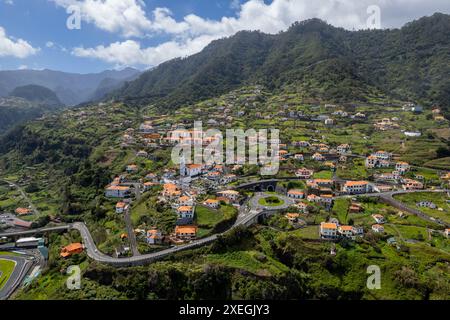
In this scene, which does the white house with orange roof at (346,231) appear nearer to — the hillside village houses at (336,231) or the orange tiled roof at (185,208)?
the hillside village houses at (336,231)

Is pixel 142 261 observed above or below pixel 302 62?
below

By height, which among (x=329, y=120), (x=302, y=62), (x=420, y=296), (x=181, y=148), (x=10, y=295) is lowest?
(x=10, y=295)

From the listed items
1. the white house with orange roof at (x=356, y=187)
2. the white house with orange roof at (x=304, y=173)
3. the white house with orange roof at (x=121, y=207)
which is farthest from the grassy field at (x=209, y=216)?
the white house with orange roof at (x=356, y=187)

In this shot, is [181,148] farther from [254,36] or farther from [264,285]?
[254,36]

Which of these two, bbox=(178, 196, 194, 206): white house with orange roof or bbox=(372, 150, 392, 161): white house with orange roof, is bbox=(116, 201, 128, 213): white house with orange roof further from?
bbox=(372, 150, 392, 161): white house with orange roof

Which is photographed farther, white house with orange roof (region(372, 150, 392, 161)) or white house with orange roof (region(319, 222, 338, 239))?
white house with orange roof (region(372, 150, 392, 161))

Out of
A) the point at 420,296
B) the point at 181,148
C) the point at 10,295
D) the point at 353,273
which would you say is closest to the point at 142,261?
the point at 10,295

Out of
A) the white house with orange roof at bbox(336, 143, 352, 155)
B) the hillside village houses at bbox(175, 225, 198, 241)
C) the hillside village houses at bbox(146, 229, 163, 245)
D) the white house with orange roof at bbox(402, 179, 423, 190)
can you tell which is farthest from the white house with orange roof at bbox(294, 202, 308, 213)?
the white house with orange roof at bbox(336, 143, 352, 155)

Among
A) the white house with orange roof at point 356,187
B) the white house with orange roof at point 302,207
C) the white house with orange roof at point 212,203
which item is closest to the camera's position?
the white house with orange roof at point 212,203
